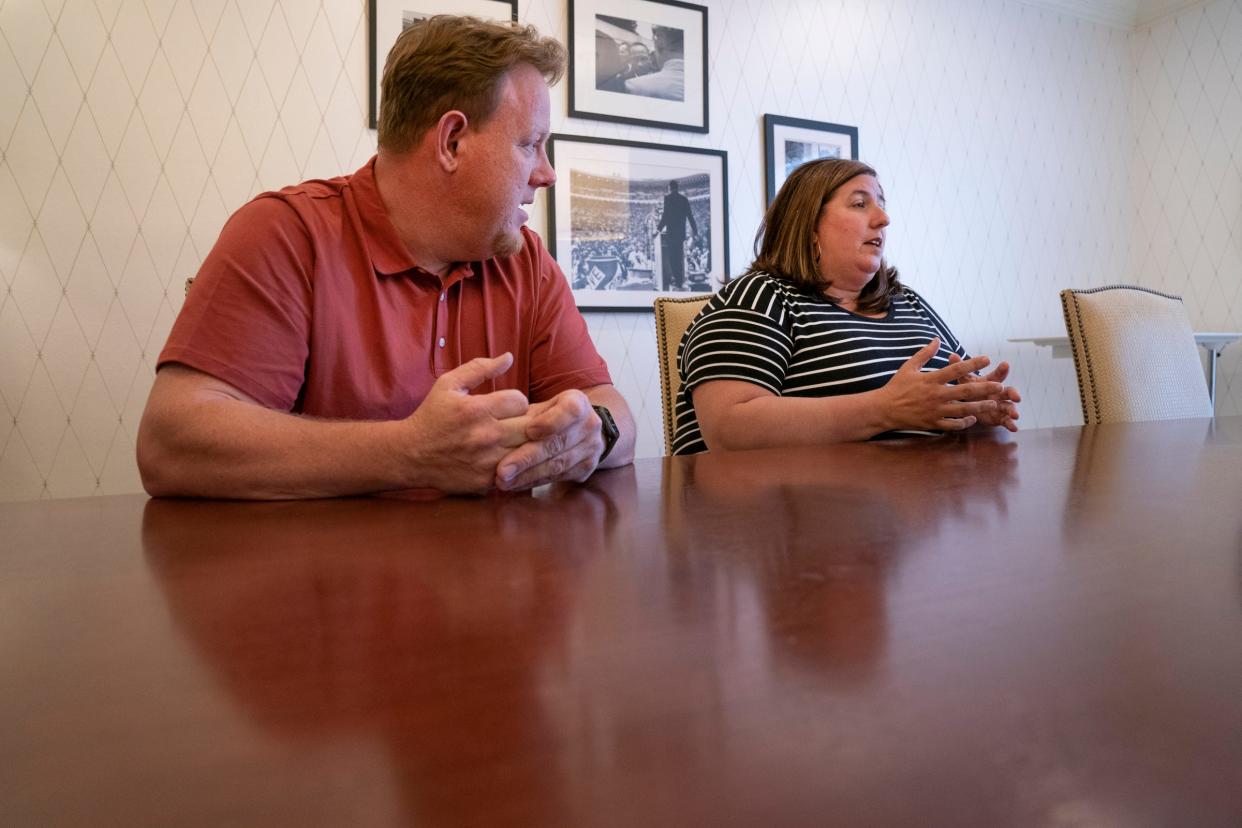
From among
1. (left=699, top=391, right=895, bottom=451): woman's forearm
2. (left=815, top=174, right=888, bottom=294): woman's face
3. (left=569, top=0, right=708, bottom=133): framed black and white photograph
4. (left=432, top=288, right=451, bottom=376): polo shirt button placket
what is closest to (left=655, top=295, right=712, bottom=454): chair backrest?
(left=815, top=174, right=888, bottom=294): woman's face

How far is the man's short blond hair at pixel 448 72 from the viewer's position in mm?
1316

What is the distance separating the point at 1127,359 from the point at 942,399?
0.93m

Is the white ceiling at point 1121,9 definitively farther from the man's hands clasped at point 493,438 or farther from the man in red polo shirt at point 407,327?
the man's hands clasped at point 493,438

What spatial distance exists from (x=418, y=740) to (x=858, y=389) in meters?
1.59

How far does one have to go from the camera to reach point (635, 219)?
348 centimetres

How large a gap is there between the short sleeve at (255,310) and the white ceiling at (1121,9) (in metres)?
4.57

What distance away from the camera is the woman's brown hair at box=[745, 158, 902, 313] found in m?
1.84

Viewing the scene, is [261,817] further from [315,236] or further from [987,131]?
[987,131]

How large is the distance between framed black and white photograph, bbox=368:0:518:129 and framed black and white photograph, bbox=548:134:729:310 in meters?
0.54

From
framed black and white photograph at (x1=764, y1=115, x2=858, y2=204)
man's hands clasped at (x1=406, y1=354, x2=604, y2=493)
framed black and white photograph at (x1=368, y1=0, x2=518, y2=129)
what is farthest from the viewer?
framed black and white photograph at (x1=764, y1=115, x2=858, y2=204)

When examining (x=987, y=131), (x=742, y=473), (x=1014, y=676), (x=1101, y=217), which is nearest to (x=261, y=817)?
(x=1014, y=676)

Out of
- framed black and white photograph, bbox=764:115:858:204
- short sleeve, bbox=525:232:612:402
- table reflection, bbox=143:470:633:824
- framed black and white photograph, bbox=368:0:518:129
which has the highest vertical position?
framed black and white photograph, bbox=368:0:518:129


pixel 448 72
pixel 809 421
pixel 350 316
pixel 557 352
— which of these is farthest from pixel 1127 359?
pixel 350 316

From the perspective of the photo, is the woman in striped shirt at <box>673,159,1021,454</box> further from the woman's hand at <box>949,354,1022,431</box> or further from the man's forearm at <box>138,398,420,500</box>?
the man's forearm at <box>138,398,420,500</box>
